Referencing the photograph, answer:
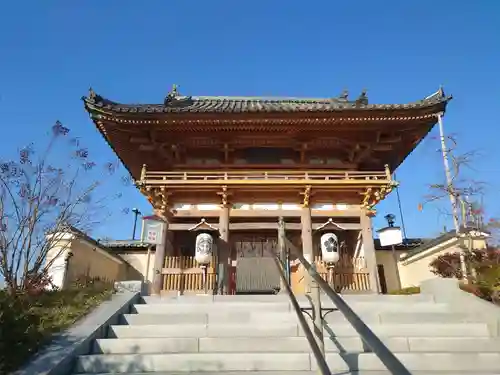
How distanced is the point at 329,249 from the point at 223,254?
328cm

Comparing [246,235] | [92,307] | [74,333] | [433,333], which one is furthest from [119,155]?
[433,333]

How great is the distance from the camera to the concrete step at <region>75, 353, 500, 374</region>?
13.6 ft

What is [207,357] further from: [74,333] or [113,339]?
[74,333]

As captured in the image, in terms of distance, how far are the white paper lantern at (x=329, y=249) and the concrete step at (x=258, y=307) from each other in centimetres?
442

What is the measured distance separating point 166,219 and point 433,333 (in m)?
8.52

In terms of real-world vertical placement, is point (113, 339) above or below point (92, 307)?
below

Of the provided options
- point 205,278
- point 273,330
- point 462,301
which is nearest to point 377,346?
point 273,330

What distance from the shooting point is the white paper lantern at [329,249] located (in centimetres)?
1095

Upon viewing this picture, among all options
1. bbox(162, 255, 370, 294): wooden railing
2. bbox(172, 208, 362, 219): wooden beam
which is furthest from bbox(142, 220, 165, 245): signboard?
bbox(172, 208, 362, 219): wooden beam

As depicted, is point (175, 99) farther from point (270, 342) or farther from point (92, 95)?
point (270, 342)

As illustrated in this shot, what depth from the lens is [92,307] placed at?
18.9 ft

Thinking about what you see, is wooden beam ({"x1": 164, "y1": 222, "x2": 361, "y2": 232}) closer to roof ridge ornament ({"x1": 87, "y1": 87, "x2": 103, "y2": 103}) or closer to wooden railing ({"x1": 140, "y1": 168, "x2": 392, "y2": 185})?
wooden railing ({"x1": 140, "y1": 168, "x2": 392, "y2": 185})

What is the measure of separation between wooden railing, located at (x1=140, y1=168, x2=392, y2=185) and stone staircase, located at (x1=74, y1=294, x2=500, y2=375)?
18.7 ft

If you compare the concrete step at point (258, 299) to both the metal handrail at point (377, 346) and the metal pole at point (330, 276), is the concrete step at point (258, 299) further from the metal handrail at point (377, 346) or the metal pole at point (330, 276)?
the metal handrail at point (377, 346)
